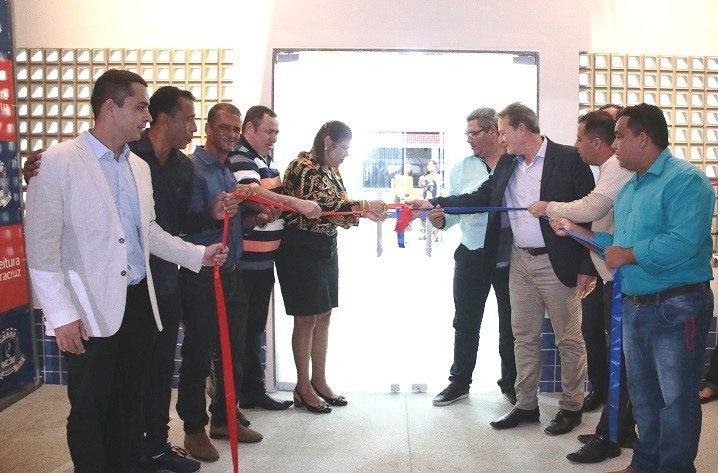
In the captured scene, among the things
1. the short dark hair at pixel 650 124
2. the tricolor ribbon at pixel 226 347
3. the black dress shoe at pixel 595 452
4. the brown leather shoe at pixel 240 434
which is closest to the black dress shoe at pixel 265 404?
the brown leather shoe at pixel 240 434

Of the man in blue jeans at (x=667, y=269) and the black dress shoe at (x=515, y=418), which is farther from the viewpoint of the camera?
the black dress shoe at (x=515, y=418)

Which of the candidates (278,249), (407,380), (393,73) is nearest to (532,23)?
(393,73)

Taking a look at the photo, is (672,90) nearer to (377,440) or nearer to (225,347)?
(377,440)

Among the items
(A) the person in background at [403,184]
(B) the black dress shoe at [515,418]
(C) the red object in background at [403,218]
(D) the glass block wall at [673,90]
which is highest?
(D) the glass block wall at [673,90]

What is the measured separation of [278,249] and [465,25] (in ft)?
6.82

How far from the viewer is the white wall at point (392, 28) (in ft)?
16.3

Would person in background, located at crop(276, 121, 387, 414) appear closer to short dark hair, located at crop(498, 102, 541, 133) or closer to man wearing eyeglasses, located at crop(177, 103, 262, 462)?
man wearing eyeglasses, located at crop(177, 103, 262, 462)

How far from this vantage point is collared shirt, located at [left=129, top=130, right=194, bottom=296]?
3418 millimetres

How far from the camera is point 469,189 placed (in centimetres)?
488

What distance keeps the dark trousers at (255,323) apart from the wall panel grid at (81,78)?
1.40m

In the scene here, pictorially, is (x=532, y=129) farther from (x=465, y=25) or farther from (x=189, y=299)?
(x=189, y=299)

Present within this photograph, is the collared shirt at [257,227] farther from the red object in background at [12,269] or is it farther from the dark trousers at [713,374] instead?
the dark trousers at [713,374]

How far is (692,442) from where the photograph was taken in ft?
10.0

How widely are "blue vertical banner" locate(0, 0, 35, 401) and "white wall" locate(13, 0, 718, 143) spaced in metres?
0.36
